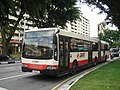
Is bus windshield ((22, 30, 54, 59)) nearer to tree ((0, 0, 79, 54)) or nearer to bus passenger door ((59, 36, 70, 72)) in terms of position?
bus passenger door ((59, 36, 70, 72))

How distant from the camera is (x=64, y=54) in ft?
45.1

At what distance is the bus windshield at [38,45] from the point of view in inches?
504

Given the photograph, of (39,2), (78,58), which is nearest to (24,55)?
(78,58)

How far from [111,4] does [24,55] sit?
5.40 metres

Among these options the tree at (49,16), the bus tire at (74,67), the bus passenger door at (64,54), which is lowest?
the bus tire at (74,67)

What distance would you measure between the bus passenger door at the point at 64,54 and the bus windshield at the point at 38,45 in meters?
0.74

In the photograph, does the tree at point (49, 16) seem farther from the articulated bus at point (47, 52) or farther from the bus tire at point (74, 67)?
the articulated bus at point (47, 52)

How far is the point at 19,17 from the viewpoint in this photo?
37.6 meters

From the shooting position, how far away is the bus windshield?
1281cm

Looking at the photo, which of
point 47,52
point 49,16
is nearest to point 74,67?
point 47,52

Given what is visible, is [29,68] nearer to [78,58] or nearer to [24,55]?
[24,55]

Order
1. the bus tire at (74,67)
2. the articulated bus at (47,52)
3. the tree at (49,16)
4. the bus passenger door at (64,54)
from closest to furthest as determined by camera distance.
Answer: the articulated bus at (47,52)
the bus passenger door at (64,54)
the bus tire at (74,67)
the tree at (49,16)

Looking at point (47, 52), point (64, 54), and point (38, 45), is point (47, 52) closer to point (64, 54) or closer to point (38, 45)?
point (38, 45)

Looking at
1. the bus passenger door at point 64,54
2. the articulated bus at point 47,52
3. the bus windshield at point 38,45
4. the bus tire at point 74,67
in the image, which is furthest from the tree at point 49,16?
the bus windshield at point 38,45
